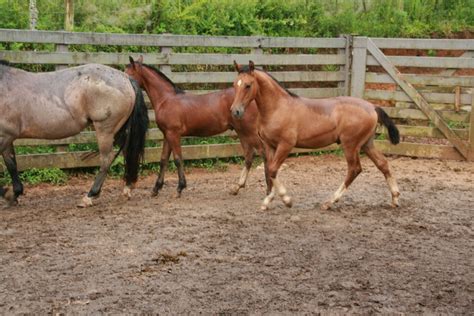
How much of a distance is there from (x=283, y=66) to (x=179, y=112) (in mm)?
3743

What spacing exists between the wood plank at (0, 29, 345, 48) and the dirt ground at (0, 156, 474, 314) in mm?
1835

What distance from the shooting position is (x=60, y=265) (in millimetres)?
5207

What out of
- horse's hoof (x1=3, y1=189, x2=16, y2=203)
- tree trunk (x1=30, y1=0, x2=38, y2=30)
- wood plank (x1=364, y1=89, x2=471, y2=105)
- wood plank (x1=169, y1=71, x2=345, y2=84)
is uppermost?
tree trunk (x1=30, y1=0, x2=38, y2=30)

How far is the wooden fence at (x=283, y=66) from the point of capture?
27.7ft

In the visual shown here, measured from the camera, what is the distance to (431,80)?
10211 mm

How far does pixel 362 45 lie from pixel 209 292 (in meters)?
6.88

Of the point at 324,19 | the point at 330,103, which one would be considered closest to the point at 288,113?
the point at 330,103

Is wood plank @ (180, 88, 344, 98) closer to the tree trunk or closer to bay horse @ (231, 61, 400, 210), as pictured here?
bay horse @ (231, 61, 400, 210)

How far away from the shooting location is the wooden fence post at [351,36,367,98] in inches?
415

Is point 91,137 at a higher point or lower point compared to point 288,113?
lower

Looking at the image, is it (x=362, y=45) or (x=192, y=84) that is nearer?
(x=192, y=84)

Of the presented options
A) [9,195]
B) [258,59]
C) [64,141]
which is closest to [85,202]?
[9,195]

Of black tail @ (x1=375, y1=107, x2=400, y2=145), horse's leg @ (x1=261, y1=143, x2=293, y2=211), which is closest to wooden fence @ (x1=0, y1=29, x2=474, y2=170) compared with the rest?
horse's leg @ (x1=261, y1=143, x2=293, y2=211)

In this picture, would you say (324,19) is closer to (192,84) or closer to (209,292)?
(192,84)
